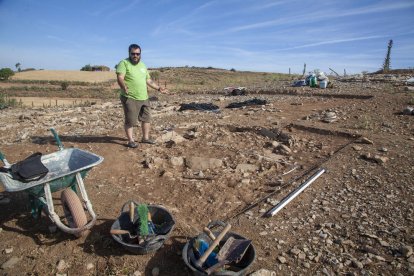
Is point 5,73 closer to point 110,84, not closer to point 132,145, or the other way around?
point 110,84

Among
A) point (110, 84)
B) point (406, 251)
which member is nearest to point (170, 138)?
point (406, 251)

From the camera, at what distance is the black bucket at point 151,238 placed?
2629 millimetres

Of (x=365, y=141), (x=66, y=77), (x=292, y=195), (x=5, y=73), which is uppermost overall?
(x=5, y=73)

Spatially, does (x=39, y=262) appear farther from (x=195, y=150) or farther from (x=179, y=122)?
(x=179, y=122)

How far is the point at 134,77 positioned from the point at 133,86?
16cm

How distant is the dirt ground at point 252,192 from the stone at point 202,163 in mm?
18

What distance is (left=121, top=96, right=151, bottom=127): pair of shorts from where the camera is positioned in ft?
17.0

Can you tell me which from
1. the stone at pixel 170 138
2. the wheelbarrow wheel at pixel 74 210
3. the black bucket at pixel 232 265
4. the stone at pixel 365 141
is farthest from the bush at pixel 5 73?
the black bucket at pixel 232 265

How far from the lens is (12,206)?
145 inches

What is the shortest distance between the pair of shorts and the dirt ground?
58cm

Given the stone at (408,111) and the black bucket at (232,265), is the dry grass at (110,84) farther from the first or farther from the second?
the black bucket at (232,265)

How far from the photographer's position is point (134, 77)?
5039 millimetres

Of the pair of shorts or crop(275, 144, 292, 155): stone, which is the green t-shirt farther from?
crop(275, 144, 292, 155): stone

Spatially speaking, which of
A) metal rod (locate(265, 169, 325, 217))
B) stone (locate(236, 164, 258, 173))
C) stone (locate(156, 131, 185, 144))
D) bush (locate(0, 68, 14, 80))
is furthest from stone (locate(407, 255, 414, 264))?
bush (locate(0, 68, 14, 80))
